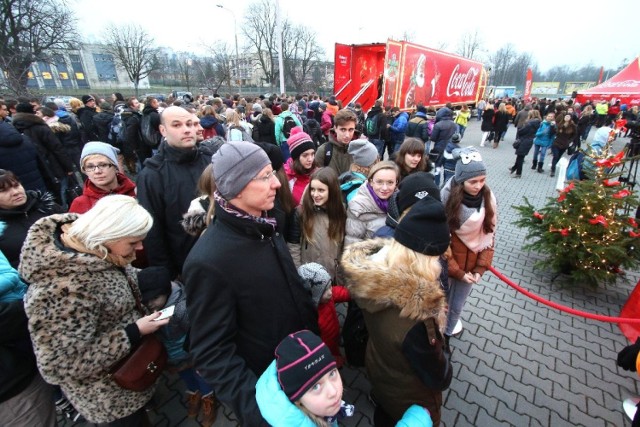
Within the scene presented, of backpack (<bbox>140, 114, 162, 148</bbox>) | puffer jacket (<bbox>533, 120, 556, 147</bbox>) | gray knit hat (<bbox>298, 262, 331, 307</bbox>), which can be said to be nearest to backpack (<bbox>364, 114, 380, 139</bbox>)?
puffer jacket (<bbox>533, 120, 556, 147</bbox>)

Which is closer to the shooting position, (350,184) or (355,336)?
(355,336)

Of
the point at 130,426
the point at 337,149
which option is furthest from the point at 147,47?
the point at 130,426

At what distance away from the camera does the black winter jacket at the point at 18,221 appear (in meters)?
2.25

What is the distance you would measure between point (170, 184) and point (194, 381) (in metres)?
1.76

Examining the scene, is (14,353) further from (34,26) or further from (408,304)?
(34,26)

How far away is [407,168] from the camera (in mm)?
4188

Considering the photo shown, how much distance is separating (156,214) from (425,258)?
7.61ft

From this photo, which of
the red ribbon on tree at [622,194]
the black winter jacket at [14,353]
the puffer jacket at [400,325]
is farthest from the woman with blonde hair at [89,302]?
the red ribbon on tree at [622,194]

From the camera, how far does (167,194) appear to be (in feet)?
8.89

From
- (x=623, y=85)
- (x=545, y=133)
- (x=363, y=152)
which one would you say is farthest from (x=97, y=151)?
(x=623, y=85)

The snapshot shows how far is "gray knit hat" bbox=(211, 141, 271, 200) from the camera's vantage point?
145 centimetres

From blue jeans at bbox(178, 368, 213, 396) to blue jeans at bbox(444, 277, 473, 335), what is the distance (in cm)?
249

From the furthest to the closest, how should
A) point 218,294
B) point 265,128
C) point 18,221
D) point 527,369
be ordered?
1. point 265,128
2. point 527,369
3. point 18,221
4. point 218,294

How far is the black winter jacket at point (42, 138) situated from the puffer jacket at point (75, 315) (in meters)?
5.22
